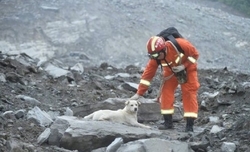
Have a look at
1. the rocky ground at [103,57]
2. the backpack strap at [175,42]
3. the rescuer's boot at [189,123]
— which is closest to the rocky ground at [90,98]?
the rocky ground at [103,57]

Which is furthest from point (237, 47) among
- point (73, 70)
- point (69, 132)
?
point (69, 132)

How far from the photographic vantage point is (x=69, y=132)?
5.14 meters

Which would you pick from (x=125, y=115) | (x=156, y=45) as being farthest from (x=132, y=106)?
(x=156, y=45)

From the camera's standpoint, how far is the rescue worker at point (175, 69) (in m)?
5.96

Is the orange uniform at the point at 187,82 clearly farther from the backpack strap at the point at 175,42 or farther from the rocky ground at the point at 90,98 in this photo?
the rocky ground at the point at 90,98

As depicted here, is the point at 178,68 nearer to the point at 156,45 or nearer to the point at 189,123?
the point at 156,45

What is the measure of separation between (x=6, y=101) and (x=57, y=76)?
3.10 metres

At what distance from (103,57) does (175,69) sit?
10963mm

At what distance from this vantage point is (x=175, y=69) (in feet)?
20.0

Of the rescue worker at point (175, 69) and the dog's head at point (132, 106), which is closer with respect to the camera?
the rescue worker at point (175, 69)

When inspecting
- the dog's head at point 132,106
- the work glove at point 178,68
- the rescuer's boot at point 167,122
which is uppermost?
the work glove at point 178,68

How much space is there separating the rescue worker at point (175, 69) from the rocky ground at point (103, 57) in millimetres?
387

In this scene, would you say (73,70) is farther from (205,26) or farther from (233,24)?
(233,24)

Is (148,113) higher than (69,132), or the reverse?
(69,132)
